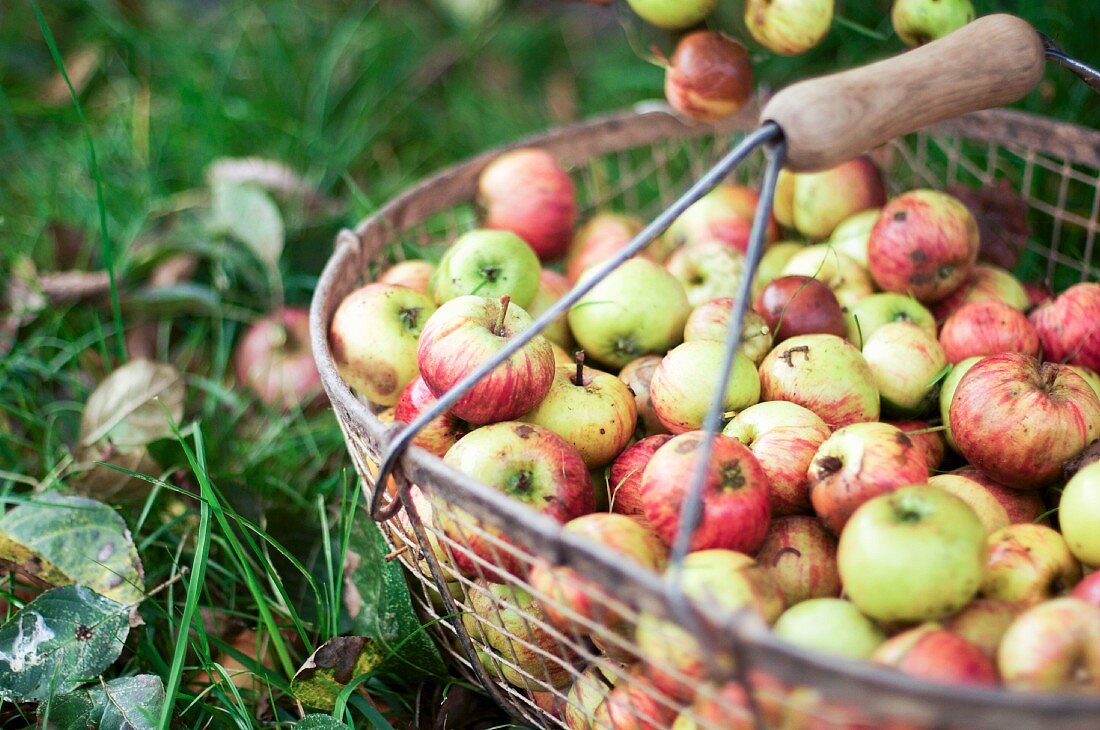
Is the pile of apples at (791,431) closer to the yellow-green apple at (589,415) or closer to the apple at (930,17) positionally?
the yellow-green apple at (589,415)

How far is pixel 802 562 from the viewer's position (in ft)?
4.20

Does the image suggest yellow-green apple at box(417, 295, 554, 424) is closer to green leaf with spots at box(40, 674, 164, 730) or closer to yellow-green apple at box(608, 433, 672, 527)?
yellow-green apple at box(608, 433, 672, 527)

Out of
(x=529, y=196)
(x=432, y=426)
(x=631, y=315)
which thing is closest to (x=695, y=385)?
(x=631, y=315)

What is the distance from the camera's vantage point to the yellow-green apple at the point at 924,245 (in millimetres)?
1809

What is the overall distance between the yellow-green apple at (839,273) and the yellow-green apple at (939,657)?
101 cm

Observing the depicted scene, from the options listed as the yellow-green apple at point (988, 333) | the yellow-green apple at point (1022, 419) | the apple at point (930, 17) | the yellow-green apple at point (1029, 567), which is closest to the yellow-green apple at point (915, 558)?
the yellow-green apple at point (1029, 567)

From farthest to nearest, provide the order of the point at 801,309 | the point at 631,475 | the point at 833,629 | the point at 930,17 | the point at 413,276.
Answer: the point at 413,276 < the point at 801,309 < the point at 930,17 < the point at 631,475 < the point at 833,629

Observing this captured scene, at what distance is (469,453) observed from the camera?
1386 millimetres

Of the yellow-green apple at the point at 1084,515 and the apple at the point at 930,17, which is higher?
the apple at the point at 930,17

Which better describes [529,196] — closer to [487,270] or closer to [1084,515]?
[487,270]

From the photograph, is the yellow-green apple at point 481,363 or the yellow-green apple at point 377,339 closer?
the yellow-green apple at point 481,363

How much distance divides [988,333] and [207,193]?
2.28 meters

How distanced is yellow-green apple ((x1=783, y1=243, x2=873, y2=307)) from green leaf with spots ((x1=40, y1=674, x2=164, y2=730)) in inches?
58.0

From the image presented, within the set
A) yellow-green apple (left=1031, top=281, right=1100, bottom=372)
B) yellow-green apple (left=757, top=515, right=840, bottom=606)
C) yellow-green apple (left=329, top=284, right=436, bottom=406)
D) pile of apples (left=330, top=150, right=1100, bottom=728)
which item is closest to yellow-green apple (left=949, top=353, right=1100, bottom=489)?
pile of apples (left=330, top=150, right=1100, bottom=728)
